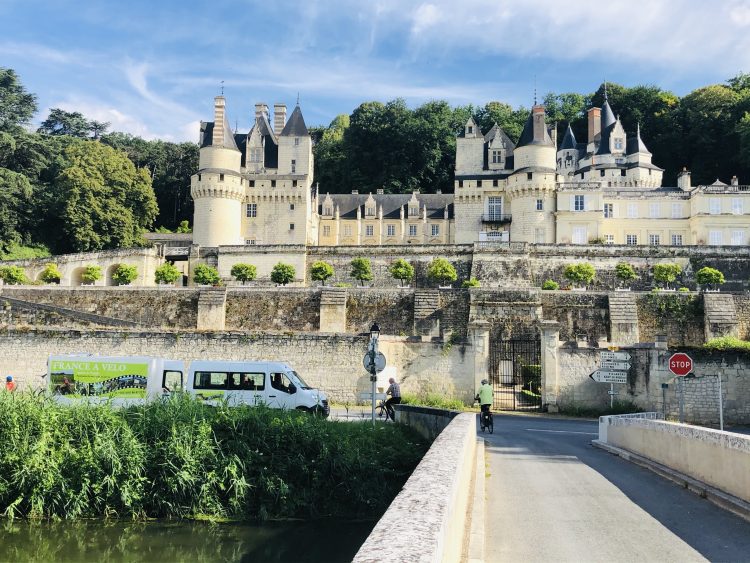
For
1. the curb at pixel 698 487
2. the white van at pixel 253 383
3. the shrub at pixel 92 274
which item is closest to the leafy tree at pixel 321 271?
the shrub at pixel 92 274

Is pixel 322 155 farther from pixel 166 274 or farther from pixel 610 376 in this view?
pixel 610 376

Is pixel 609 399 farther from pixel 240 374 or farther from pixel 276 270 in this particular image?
pixel 276 270

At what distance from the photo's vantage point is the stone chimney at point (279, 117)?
6303cm

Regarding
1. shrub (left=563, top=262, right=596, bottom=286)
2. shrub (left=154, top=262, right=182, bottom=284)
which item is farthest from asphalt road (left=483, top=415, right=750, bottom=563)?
shrub (left=154, top=262, right=182, bottom=284)

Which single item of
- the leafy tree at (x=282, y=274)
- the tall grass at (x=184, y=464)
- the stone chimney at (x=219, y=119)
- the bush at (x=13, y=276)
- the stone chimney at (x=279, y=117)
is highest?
the stone chimney at (x=279, y=117)

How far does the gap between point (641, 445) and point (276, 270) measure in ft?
115

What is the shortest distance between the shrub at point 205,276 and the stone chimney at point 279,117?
63.8 ft

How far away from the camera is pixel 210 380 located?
2000 centimetres

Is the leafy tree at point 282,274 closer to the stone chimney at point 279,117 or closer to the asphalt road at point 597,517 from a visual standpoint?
the stone chimney at point 279,117

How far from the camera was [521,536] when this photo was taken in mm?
7746

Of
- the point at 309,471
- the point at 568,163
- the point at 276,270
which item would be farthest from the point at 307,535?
the point at 568,163

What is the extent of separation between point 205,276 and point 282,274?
527cm

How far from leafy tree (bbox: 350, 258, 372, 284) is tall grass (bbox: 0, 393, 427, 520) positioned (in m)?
31.8

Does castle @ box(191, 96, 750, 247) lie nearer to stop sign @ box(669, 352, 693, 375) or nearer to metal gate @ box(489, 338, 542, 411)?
metal gate @ box(489, 338, 542, 411)
